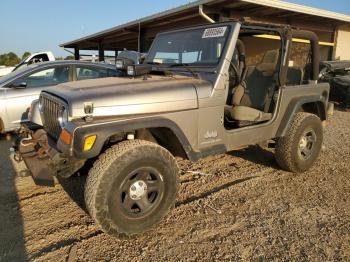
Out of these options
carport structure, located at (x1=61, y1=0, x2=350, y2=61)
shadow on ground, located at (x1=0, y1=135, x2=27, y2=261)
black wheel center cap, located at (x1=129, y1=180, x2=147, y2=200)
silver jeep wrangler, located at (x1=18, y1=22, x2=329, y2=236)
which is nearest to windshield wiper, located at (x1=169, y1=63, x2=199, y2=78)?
silver jeep wrangler, located at (x1=18, y1=22, x2=329, y2=236)

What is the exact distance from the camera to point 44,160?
9.99 ft

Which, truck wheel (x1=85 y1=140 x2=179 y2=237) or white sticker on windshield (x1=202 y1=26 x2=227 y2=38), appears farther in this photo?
white sticker on windshield (x1=202 y1=26 x2=227 y2=38)

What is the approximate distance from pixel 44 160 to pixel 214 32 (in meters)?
2.34

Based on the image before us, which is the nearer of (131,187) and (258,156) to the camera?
(131,187)

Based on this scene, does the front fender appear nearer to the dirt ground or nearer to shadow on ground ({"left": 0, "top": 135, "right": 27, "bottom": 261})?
the dirt ground

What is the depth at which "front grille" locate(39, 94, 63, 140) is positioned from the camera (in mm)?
3071

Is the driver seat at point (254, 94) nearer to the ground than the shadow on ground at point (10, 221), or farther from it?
farther from it

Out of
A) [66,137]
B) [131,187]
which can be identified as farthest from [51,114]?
[131,187]

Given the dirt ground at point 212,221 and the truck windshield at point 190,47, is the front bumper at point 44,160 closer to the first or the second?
the dirt ground at point 212,221

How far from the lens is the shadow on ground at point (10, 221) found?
2752 millimetres

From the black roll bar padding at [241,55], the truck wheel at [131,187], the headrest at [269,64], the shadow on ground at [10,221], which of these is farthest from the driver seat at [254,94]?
the shadow on ground at [10,221]

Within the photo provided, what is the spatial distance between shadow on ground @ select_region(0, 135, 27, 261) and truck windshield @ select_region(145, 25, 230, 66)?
2.46 meters

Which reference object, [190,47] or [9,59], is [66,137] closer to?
[190,47]

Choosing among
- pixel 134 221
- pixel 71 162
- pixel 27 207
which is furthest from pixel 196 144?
pixel 27 207
